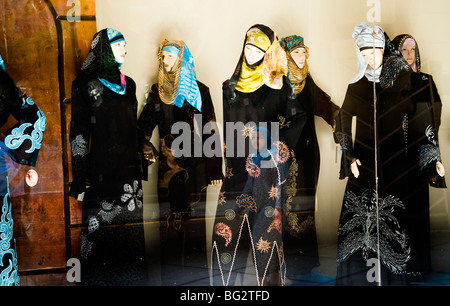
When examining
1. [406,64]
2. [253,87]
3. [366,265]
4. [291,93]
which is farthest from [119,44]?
[366,265]

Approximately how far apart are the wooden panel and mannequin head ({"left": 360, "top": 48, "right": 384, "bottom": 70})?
5.40 feet

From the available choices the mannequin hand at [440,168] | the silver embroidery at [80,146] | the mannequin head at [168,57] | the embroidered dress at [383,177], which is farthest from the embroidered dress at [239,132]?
the mannequin hand at [440,168]

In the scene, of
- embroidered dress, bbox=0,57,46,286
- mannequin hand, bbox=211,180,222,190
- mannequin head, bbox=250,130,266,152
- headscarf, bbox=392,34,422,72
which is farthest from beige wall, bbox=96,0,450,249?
embroidered dress, bbox=0,57,46,286

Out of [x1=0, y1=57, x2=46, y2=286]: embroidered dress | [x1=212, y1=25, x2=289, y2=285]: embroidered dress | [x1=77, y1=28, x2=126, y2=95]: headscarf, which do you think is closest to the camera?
[x1=0, y1=57, x2=46, y2=286]: embroidered dress

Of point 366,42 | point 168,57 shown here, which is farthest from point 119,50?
point 366,42

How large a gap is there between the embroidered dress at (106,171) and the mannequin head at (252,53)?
27.8 inches

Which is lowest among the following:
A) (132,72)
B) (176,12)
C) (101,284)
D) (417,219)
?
(101,284)

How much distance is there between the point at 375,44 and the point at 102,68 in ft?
5.44

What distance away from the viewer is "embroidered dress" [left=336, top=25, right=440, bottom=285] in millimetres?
3812

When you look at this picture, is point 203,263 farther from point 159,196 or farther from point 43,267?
point 43,267

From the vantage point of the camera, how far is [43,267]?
371cm

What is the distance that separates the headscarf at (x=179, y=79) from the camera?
3.69 m

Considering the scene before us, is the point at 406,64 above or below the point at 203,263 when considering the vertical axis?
above

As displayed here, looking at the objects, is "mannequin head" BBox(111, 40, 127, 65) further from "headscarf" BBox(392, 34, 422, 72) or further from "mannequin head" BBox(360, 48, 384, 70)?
"headscarf" BBox(392, 34, 422, 72)
